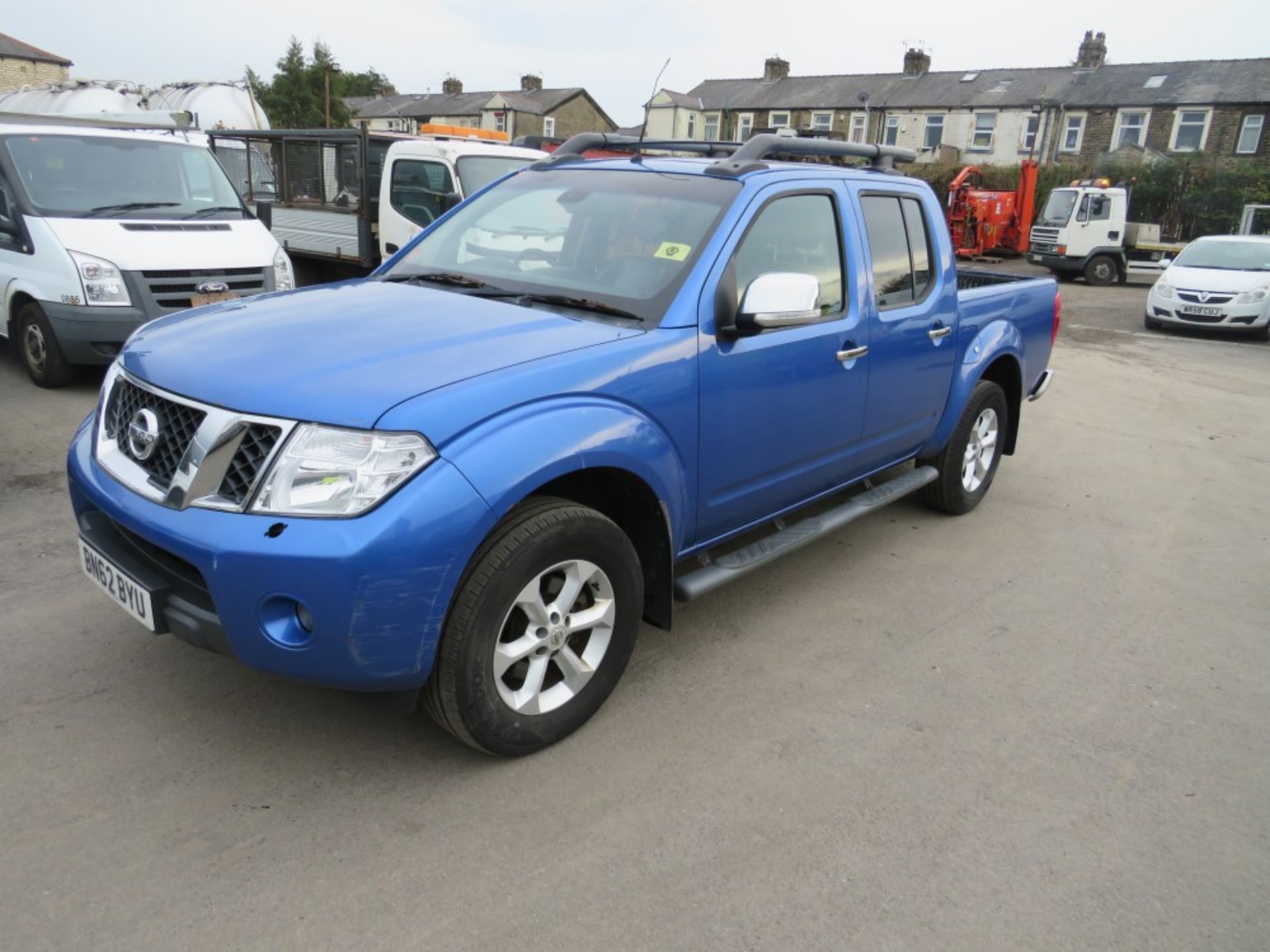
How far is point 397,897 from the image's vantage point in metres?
2.36

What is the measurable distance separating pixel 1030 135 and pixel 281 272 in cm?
4183

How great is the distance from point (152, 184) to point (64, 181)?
646mm

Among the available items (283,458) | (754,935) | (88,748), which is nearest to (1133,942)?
(754,935)

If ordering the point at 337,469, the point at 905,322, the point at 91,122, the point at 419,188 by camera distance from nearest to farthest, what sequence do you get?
the point at 337,469 < the point at 905,322 < the point at 91,122 < the point at 419,188

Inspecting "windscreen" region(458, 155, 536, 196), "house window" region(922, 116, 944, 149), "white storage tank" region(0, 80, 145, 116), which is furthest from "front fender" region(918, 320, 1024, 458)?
"house window" region(922, 116, 944, 149)

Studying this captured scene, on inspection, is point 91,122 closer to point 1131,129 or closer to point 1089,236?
point 1089,236

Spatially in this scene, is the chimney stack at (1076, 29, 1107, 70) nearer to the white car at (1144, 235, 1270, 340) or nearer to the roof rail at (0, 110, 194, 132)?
the white car at (1144, 235, 1270, 340)

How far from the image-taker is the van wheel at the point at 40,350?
686 centimetres

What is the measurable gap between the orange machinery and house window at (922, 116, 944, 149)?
18672 mm

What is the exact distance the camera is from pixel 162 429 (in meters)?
2.76

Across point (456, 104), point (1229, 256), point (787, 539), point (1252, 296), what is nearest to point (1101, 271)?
point (1229, 256)

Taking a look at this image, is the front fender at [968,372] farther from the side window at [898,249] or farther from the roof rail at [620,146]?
the roof rail at [620,146]

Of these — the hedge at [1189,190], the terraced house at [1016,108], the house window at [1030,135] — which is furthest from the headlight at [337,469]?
the house window at [1030,135]

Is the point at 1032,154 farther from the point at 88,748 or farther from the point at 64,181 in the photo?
the point at 88,748
